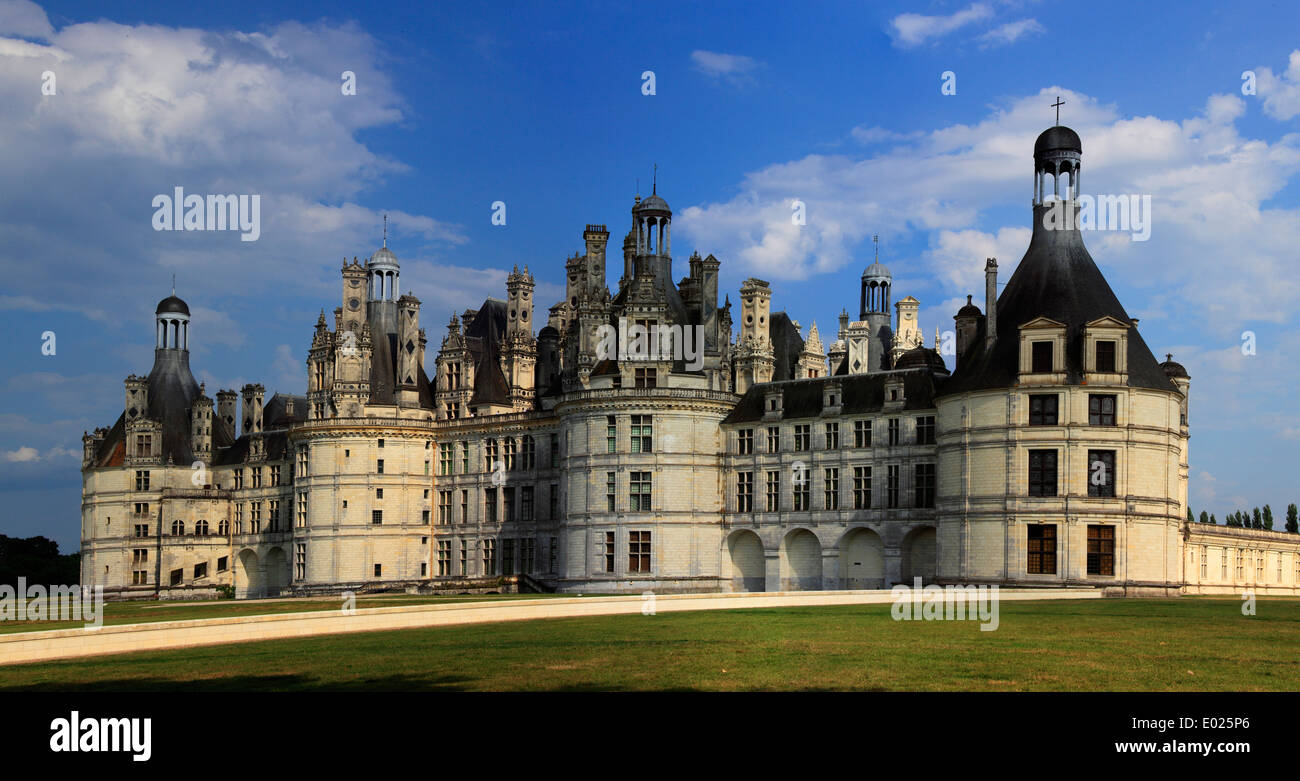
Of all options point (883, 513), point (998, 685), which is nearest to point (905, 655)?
point (998, 685)

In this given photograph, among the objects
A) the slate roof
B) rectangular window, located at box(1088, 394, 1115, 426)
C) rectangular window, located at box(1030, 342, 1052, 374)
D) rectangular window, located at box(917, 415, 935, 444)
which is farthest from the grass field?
the slate roof

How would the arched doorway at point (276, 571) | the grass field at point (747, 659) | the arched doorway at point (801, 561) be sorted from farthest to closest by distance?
the arched doorway at point (276, 571), the arched doorway at point (801, 561), the grass field at point (747, 659)

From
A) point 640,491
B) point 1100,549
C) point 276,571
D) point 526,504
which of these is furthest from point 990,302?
point 276,571

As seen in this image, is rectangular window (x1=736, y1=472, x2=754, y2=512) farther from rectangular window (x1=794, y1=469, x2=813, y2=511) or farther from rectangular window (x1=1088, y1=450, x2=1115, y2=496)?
rectangular window (x1=1088, y1=450, x2=1115, y2=496)

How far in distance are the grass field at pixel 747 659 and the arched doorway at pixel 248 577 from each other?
59.0 metres

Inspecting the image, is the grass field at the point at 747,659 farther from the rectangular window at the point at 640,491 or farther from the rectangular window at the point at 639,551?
the rectangular window at the point at 640,491

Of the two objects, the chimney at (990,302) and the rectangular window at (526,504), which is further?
the rectangular window at (526,504)

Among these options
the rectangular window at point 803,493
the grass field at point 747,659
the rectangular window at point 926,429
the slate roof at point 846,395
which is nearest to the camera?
the grass field at point 747,659

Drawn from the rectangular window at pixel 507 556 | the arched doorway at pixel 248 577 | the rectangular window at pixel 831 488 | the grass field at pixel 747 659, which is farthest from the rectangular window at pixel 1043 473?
the arched doorway at pixel 248 577

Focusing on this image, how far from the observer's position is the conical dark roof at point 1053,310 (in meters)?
56.6

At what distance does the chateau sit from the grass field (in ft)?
65.6

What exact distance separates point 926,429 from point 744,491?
11215 mm

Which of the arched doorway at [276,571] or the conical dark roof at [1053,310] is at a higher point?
the conical dark roof at [1053,310]
